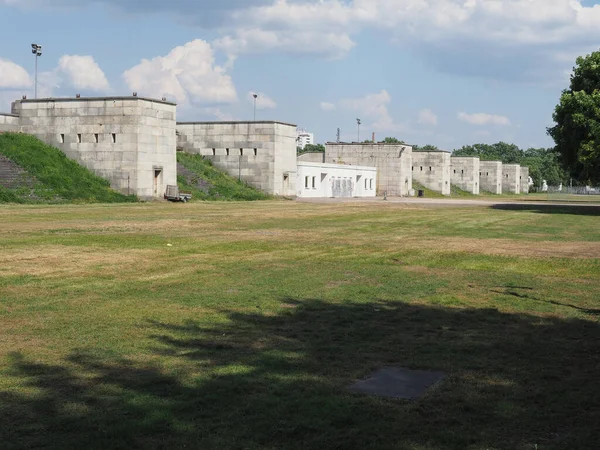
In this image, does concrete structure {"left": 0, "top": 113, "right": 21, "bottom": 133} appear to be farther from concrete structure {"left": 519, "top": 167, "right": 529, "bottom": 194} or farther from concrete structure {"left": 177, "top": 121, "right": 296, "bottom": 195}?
concrete structure {"left": 519, "top": 167, "right": 529, "bottom": 194}

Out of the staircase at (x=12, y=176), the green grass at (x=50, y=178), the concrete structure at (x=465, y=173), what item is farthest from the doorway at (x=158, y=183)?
the concrete structure at (x=465, y=173)

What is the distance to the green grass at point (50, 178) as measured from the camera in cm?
5072

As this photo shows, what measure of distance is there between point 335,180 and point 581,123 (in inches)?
1775

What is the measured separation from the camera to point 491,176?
158500 mm

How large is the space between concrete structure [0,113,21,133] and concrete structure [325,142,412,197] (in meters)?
59.0

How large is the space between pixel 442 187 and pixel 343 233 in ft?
318

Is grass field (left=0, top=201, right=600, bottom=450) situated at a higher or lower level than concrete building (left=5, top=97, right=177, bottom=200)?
lower

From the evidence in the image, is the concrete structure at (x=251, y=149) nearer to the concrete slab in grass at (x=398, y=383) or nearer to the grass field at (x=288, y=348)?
the grass field at (x=288, y=348)

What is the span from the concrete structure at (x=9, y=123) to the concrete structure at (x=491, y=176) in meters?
113

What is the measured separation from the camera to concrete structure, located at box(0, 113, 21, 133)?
204 ft

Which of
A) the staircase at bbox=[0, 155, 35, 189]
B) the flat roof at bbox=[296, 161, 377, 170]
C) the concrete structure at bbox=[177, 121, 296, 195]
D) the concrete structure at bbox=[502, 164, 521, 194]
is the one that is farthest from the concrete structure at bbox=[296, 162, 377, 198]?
the concrete structure at bbox=[502, 164, 521, 194]

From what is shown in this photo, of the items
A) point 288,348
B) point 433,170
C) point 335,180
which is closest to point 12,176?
point 288,348

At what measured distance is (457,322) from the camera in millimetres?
11680

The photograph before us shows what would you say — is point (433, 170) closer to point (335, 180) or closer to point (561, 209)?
point (335, 180)
